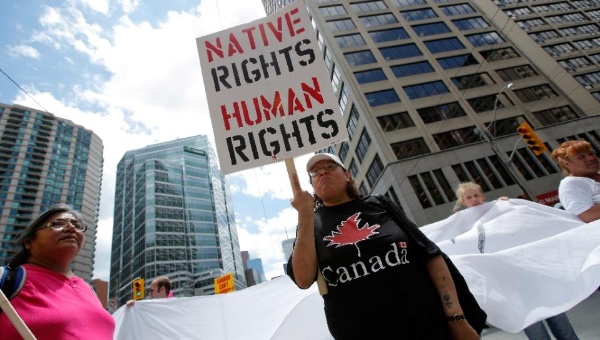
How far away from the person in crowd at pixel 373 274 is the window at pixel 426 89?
31.1 m

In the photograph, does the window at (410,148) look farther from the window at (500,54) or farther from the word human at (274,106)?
the word human at (274,106)

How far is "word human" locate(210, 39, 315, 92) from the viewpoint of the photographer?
2.43 metres

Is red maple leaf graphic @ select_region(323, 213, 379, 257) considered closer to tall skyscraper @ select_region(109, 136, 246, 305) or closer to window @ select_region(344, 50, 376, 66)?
window @ select_region(344, 50, 376, 66)

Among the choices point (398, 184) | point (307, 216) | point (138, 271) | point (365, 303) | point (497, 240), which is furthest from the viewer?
point (138, 271)

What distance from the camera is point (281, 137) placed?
7.25ft

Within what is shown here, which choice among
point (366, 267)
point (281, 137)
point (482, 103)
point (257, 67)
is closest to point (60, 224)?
point (281, 137)

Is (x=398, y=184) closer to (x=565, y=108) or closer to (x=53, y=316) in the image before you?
(x=565, y=108)

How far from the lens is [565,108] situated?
3055cm

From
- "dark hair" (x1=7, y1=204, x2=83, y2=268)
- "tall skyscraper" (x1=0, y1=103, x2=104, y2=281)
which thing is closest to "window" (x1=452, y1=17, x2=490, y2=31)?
"dark hair" (x1=7, y1=204, x2=83, y2=268)

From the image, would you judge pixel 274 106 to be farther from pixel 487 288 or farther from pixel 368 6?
pixel 368 6

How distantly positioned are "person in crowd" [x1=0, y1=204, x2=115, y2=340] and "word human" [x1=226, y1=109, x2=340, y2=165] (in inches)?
47.2

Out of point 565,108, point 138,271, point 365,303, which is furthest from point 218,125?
point 138,271

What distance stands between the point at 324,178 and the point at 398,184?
2489 cm

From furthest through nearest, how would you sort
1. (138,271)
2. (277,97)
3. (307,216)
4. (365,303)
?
(138,271)
(277,97)
(307,216)
(365,303)
